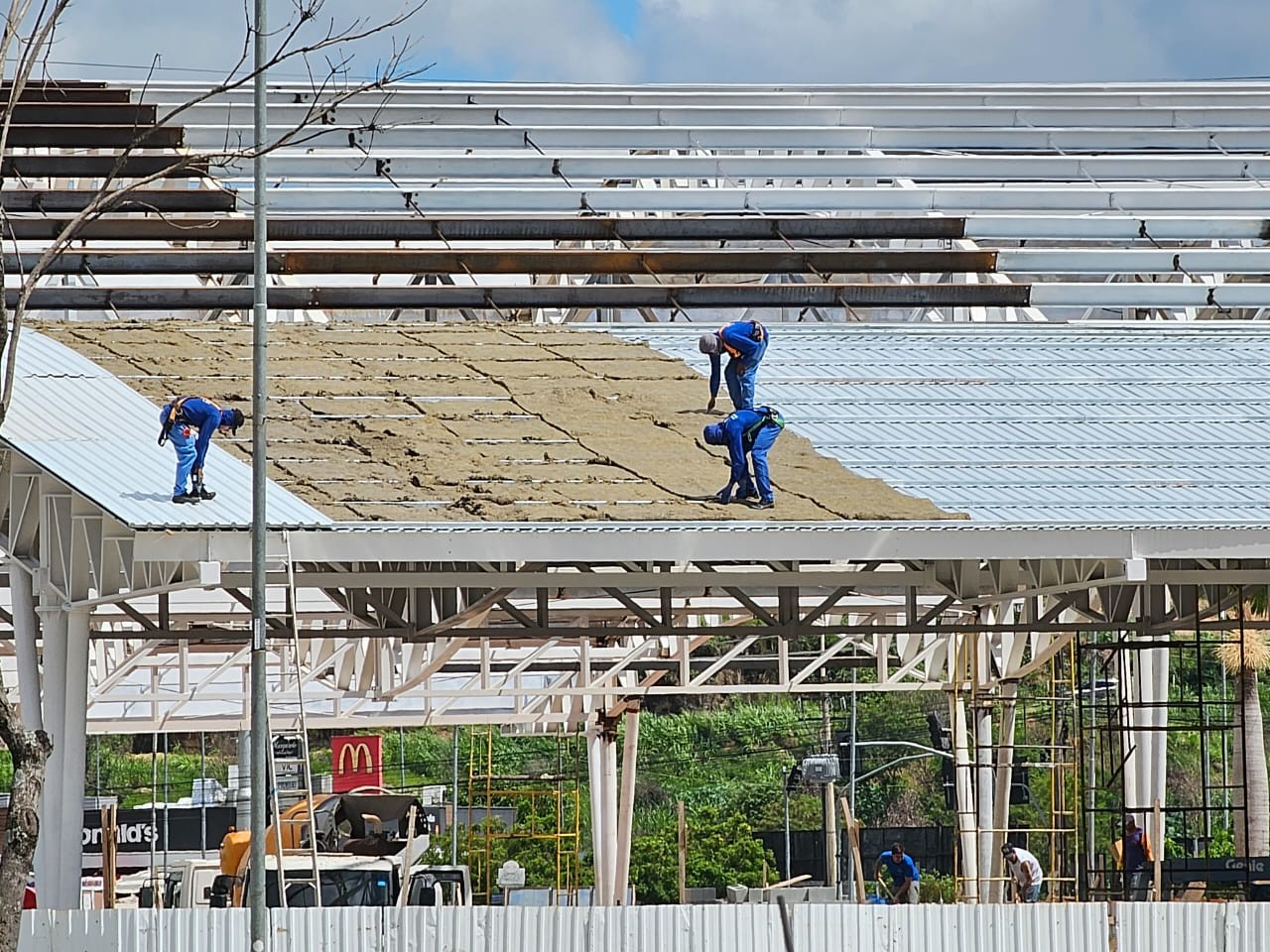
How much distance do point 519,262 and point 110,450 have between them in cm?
736

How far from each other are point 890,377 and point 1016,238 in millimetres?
5163

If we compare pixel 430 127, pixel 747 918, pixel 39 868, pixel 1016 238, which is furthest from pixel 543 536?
pixel 430 127

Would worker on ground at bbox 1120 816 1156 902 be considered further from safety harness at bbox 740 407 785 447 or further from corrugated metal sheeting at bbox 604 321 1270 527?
safety harness at bbox 740 407 785 447

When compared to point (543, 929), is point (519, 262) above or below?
above

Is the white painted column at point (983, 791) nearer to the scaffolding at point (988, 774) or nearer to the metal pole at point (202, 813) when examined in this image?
the scaffolding at point (988, 774)

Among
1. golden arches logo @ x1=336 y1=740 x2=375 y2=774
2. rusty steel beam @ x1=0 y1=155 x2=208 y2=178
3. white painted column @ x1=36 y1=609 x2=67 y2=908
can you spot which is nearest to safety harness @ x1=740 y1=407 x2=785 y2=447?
white painted column @ x1=36 y1=609 x2=67 y2=908

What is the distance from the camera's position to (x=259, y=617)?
14469mm

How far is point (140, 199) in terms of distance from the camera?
25.4 m

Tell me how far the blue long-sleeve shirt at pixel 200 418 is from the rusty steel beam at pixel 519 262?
6846 millimetres

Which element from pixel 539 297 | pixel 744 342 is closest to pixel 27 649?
pixel 744 342

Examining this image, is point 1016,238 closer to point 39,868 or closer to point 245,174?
point 245,174

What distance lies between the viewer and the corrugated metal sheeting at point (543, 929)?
621 inches

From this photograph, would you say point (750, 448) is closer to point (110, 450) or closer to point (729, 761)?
point (110, 450)

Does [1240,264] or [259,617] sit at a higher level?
[1240,264]
